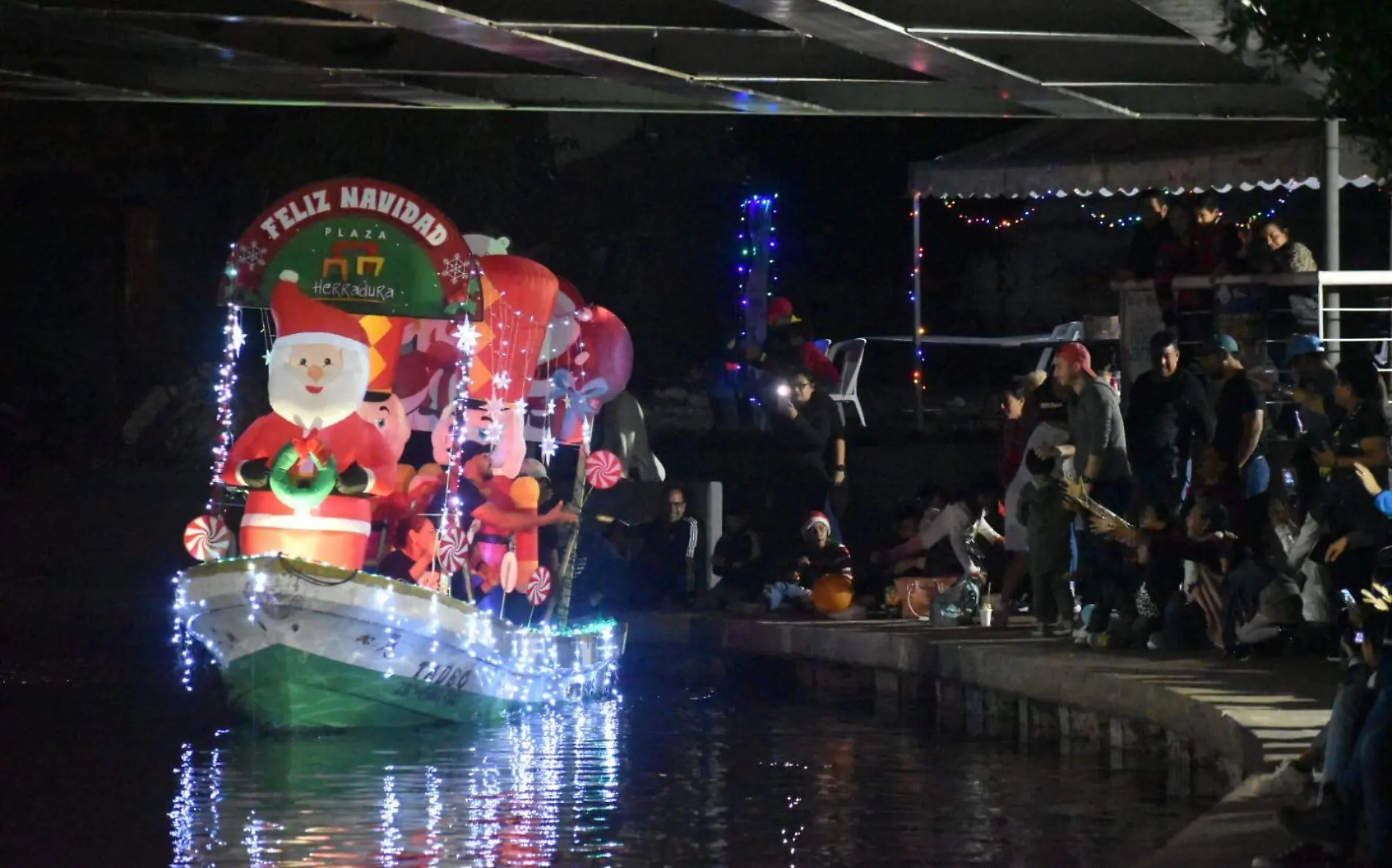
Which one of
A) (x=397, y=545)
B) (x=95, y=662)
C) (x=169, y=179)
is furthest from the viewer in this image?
(x=169, y=179)

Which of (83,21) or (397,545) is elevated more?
(83,21)

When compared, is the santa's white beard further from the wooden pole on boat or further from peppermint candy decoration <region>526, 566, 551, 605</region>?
the wooden pole on boat

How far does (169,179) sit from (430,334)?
14.9m

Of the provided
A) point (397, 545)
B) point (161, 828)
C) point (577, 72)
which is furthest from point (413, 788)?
point (577, 72)

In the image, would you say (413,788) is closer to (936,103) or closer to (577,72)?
(577,72)

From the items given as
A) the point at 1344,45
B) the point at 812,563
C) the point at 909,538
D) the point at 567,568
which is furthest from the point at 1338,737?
the point at 812,563

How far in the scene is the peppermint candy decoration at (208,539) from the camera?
15.3 m

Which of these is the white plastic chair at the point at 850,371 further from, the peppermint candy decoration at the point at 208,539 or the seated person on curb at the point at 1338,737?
the seated person on curb at the point at 1338,737

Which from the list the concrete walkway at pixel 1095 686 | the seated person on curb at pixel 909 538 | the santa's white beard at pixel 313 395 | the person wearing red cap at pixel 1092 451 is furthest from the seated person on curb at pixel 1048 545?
the santa's white beard at pixel 313 395

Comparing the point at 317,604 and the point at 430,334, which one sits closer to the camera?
the point at 317,604

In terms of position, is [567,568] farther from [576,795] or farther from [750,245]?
[750,245]

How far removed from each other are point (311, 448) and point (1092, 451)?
523cm

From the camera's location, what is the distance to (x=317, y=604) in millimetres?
14750

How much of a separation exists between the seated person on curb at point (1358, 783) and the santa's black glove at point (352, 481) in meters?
7.27
